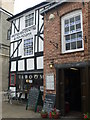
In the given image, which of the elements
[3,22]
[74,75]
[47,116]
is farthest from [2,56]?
[47,116]

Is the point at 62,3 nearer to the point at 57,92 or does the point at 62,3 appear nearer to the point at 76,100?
the point at 57,92

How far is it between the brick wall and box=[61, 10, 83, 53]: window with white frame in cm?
21

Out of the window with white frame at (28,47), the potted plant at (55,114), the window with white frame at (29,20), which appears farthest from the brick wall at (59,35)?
the window with white frame at (29,20)

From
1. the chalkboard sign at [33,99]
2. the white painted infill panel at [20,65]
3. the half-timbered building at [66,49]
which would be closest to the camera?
the half-timbered building at [66,49]

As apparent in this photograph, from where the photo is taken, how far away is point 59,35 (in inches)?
290

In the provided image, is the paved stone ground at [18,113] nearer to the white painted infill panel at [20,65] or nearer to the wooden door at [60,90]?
the wooden door at [60,90]

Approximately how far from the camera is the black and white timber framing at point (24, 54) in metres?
10.2

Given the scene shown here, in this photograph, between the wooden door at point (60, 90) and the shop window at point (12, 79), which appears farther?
the shop window at point (12, 79)

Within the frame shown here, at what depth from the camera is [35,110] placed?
24.4 feet

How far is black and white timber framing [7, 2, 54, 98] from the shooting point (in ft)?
33.6

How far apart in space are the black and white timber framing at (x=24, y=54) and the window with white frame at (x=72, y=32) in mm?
3070

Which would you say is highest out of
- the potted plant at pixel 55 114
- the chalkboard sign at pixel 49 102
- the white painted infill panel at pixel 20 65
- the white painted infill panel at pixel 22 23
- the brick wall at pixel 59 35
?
the white painted infill panel at pixel 22 23

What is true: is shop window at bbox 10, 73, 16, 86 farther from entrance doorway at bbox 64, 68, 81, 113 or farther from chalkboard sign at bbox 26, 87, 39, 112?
entrance doorway at bbox 64, 68, 81, 113

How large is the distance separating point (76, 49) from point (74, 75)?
8.19 ft
